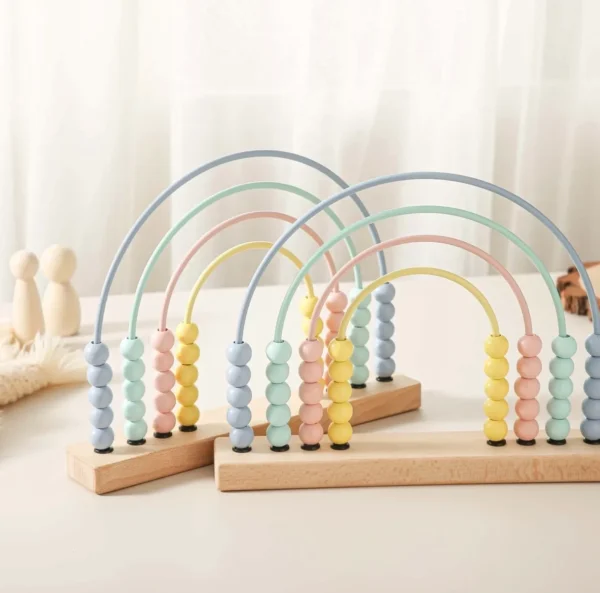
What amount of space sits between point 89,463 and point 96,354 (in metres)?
0.10

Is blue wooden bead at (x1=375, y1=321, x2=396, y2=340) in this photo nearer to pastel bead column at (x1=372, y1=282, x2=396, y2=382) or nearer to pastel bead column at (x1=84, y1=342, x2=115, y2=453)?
pastel bead column at (x1=372, y1=282, x2=396, y2=382)

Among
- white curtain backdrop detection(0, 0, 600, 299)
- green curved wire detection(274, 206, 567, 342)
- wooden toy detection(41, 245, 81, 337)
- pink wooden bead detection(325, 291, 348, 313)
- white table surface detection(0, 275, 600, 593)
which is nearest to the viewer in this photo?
white table surface detection(0, 275, 600, 593)

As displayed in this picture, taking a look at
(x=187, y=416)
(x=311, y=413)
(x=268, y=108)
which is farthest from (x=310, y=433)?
(x=268, y=108)

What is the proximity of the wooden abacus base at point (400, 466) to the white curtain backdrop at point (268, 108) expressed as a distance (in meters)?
1.19

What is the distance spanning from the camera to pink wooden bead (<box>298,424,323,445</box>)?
0.93m

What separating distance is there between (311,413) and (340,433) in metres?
0.04

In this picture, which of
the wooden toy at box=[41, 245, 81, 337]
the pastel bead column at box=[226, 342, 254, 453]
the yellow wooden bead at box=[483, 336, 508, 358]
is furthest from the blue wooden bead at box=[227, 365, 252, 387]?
the wooden toy at box=[41, 245, 81, 337]

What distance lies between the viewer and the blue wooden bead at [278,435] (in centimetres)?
93

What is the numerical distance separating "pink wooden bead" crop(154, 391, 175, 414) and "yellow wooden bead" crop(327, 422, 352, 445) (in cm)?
15

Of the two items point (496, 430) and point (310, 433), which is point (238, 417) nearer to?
point (310, 433)

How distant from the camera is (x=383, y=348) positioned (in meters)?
1.12

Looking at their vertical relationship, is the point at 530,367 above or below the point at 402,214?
below

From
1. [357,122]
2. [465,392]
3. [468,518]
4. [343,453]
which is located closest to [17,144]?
[357,122]

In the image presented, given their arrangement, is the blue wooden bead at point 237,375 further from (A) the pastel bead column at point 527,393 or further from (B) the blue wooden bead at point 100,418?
(A) the pastel bead column at point 527,393
